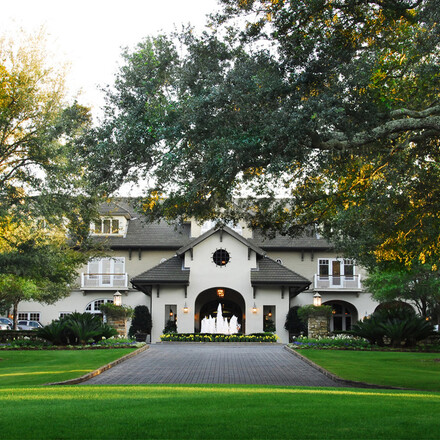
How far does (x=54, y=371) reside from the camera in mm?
17250

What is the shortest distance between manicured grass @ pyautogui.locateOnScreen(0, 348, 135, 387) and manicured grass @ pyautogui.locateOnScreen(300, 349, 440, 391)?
7.14 meters

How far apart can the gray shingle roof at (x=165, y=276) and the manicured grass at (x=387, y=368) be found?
1596 centimetres

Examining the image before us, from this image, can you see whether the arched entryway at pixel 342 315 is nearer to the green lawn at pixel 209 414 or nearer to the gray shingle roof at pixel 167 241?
the gray shingle roof at pixel 167 241

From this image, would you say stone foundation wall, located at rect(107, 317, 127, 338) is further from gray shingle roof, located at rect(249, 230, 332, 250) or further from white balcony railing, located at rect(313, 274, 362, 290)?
white balcony railing, located at rect(313, 274, 362, 290)

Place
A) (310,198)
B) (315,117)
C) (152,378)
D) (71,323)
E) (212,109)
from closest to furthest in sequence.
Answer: (315,117)
(212,109)
(152,378)
(310,198)
(71,323)

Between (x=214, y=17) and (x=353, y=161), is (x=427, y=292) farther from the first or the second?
(x=214, y=17)

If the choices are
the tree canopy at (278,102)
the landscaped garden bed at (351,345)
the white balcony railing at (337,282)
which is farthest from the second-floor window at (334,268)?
the tree canopy at (278,102)

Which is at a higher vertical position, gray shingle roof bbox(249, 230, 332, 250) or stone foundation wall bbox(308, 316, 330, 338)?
gray shingle roof bbox(249, 230, 332, 250)

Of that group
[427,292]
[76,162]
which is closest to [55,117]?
[76,162]

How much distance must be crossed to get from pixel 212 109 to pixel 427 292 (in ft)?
85.8

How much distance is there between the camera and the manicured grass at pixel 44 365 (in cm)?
1546

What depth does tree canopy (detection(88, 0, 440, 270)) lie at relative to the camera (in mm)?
13078

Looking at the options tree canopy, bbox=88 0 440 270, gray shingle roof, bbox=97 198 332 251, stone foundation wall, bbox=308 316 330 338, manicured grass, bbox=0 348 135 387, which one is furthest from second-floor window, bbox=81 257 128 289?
tree canopy, bbox=88 0 440 270

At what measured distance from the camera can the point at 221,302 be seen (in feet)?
141
